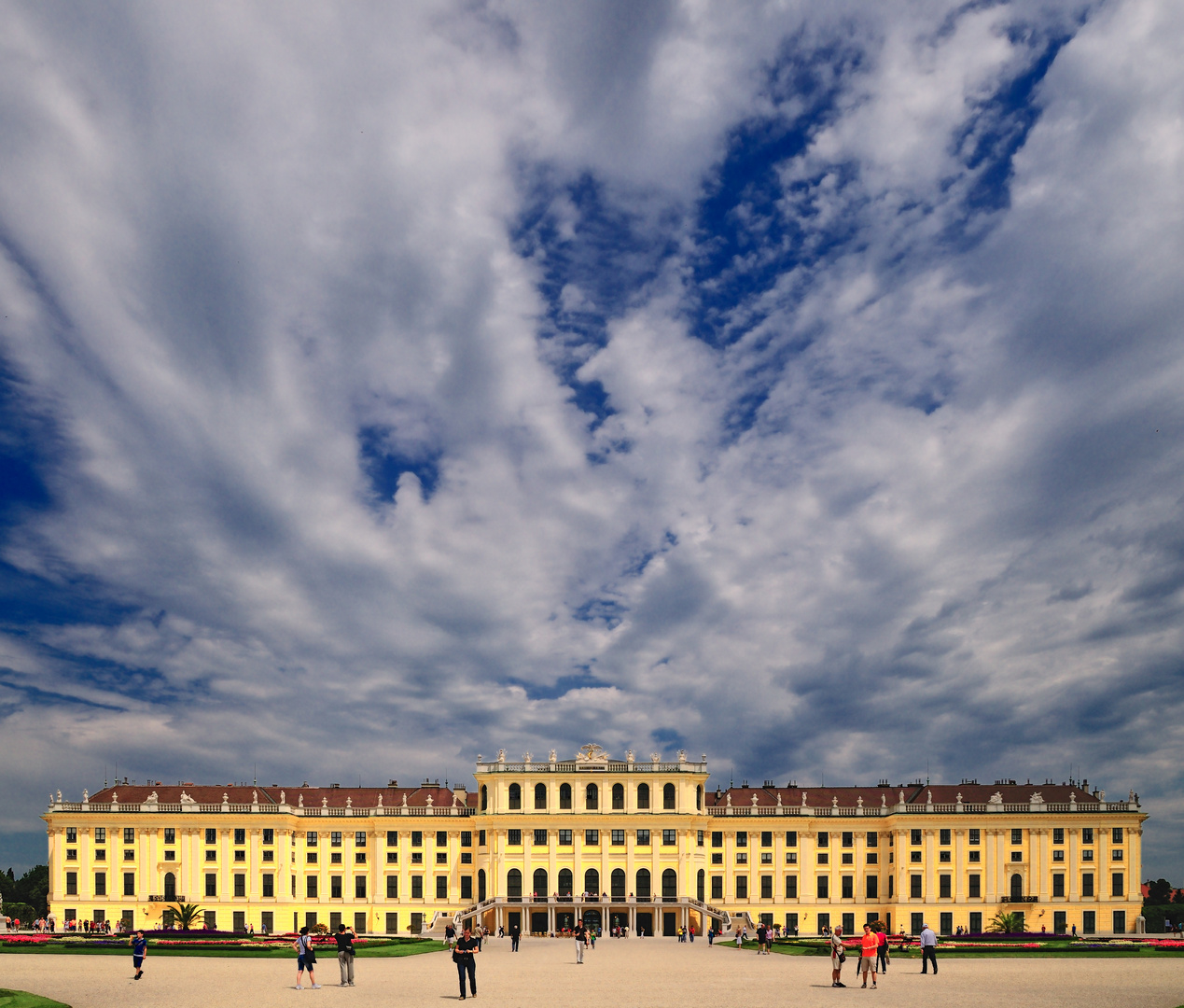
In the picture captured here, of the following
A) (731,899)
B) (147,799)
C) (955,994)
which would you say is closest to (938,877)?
(731,899)

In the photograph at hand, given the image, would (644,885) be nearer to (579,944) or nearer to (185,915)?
(185,915)

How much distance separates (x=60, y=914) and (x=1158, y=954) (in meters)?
89.3

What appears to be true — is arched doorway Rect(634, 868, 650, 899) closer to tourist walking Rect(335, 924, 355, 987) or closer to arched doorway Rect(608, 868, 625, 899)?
arched doorway Rect(608, 868, 625, 899)

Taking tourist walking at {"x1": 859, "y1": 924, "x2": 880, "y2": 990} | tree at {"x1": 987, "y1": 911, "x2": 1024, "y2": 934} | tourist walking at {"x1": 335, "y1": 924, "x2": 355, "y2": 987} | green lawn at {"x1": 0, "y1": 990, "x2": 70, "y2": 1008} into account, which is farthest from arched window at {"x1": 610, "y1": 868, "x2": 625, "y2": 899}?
green lawn at {"x1": 0, "y1": 990, "x2": 70, "y2": 1008}

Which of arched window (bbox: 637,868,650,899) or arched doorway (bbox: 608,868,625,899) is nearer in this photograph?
arched window (bbox: 637,868,650,899)

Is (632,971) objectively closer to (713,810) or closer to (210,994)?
(210,994)

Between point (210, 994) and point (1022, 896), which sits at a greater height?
point (210, 994)

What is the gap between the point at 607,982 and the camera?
118 feet

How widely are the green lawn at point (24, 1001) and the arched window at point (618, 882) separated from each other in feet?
229

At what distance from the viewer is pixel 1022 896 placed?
93.0m

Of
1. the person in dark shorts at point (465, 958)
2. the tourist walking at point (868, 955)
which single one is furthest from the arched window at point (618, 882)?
the person in dark shorts at point (465, 958)

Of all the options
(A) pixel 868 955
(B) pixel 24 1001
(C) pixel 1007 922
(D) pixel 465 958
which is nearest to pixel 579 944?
(A) pixel 868 955

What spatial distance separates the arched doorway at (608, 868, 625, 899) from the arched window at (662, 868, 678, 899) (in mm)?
3696

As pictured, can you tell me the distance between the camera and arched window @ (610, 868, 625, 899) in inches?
3671
